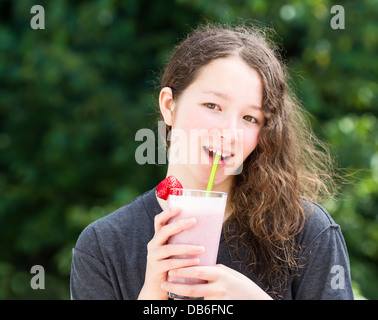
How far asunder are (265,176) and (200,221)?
1.47 feet

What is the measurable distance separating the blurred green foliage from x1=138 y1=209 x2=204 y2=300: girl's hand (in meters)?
2.69

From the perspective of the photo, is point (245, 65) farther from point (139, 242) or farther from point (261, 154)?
point (139, 242)

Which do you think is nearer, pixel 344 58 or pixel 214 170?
pixel 214 170

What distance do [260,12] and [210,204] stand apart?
2.97m

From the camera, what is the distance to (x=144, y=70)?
5.12m

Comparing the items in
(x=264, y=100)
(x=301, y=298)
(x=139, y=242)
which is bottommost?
(x=301, y=298)

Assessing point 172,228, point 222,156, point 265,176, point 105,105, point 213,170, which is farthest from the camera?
point 105,105

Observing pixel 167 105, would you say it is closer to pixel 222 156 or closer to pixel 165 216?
pixel 222 156

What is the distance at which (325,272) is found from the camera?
180cm

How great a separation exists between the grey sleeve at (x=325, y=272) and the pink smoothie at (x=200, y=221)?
385mm

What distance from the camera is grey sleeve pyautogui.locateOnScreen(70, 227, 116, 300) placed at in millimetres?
1822

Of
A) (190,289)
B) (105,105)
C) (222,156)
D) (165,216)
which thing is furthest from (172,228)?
(105,105)

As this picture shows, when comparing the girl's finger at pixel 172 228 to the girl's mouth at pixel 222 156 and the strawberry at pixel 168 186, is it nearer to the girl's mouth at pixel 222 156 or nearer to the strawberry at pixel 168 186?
the strawberry at pixel 168 186

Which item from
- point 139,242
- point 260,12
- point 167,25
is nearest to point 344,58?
point 260,12
